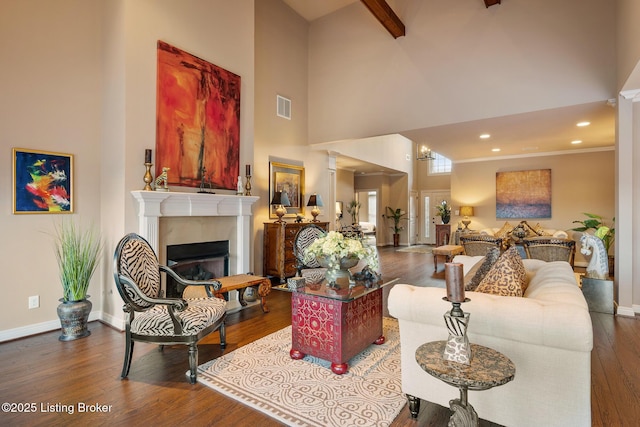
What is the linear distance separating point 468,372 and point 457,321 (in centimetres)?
21

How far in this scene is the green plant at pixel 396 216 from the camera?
480 inches

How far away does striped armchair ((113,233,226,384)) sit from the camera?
7.93ft

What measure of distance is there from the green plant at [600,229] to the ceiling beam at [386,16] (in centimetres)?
433

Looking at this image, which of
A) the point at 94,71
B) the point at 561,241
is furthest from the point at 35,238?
the point at 561,241

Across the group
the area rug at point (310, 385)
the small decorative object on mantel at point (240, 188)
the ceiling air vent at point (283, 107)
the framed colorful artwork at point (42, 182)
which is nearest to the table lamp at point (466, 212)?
the ceiling air vent at point (283, 107)

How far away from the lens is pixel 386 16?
200 inches

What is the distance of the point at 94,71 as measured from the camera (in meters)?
3.76

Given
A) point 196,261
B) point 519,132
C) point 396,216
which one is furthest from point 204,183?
point 396,216

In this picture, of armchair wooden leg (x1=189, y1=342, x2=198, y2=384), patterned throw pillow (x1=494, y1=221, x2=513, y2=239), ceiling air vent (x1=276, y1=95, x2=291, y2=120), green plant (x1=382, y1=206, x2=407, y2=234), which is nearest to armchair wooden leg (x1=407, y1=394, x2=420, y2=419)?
armchair wooden leg (x1=189, y1=342, x2=198, y2=384)

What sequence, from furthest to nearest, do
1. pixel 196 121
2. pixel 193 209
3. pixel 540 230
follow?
pixel 540 230, pixel 196 121, pixel 193 209

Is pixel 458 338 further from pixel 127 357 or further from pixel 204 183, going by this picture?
pixel 204 183

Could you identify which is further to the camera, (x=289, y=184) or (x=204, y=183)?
(x=289, y=184)

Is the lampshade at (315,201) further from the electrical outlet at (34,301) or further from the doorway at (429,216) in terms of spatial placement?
the doorway at (429,216)

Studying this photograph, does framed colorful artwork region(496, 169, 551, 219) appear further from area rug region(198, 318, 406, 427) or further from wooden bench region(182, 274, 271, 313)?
wooden bench region(182, 274, 271, 313)
